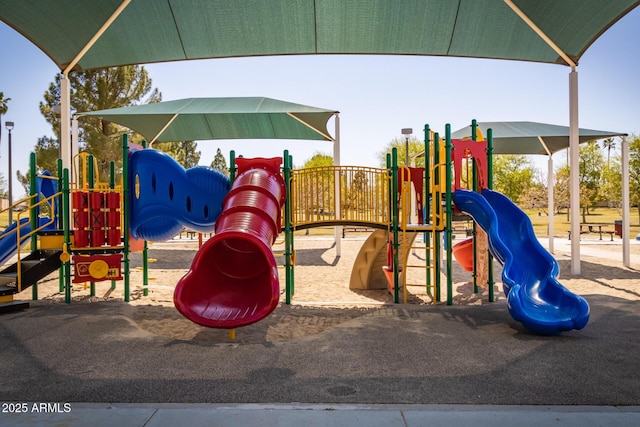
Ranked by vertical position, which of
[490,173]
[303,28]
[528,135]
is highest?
[303,28]

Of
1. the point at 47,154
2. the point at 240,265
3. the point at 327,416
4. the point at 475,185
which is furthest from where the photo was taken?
the point at 47,154

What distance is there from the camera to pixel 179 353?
5867mm

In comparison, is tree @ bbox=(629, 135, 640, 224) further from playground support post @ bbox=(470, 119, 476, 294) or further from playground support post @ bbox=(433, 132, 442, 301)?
playground support post @ bbox=(433, 132, 442, 301)

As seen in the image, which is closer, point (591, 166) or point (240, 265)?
point (240, 265)

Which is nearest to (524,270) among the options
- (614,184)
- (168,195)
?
(168,195)

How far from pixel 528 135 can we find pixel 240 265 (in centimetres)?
1318

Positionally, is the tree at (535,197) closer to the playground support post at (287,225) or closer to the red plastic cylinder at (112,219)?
the playground support post at (287,225)

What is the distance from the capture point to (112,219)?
9.27 meters

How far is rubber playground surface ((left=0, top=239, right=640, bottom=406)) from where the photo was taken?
441cm

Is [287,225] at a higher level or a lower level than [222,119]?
lower

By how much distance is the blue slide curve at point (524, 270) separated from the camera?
21.6ft

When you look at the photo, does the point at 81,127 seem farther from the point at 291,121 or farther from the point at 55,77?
the point at 291,121

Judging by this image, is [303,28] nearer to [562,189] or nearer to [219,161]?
[562,189]

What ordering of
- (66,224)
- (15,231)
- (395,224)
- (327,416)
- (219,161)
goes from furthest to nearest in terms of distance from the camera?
(219,161), (15,231), (395,224), (66,224), (327,416)
